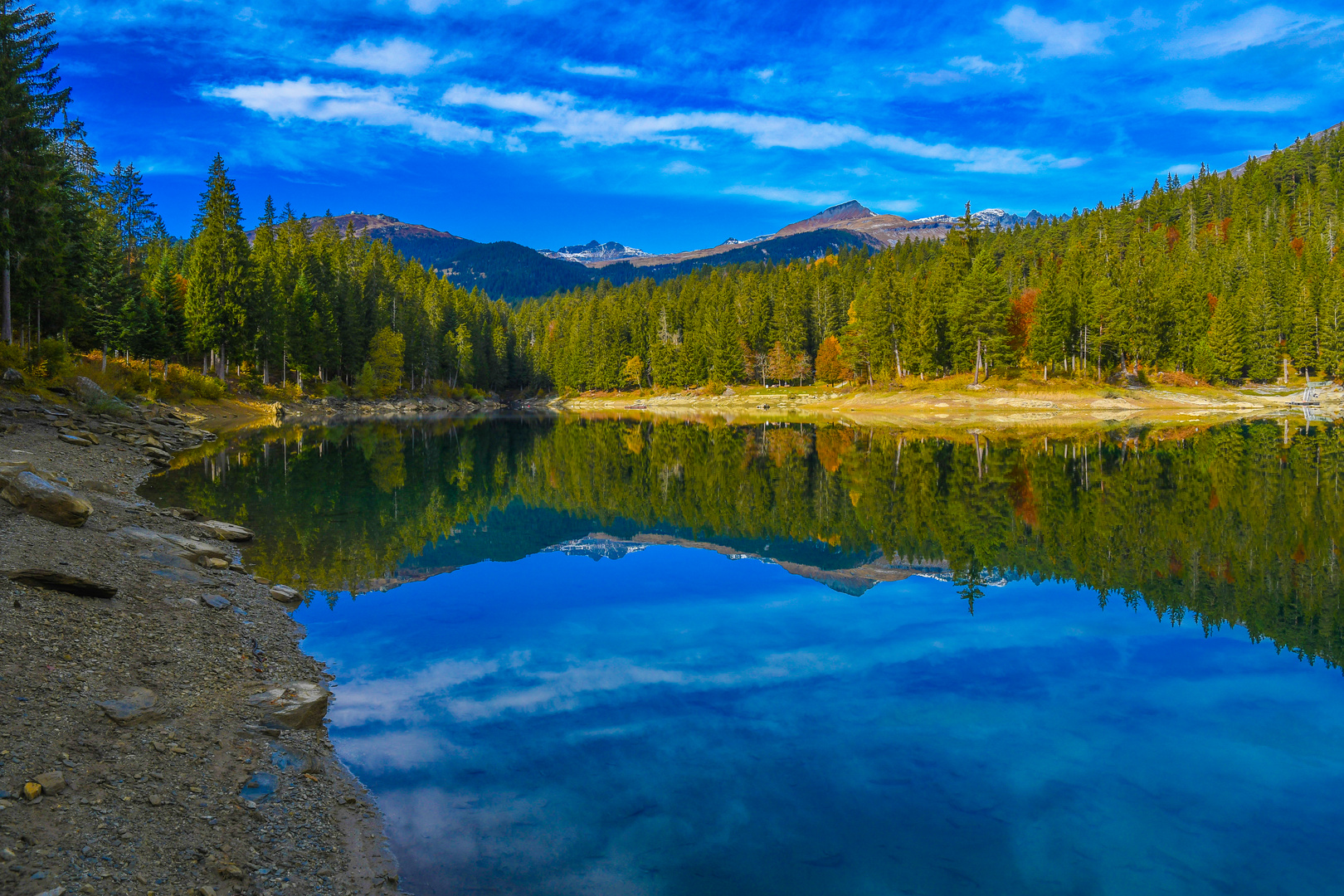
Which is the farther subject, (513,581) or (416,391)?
(416,391)

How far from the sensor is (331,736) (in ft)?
25.0

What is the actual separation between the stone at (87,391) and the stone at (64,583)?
106ft

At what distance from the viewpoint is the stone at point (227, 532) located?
51.8 ft

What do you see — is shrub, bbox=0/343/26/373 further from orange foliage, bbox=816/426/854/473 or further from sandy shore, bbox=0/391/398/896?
orange foliage, bbox=816/426/854/473

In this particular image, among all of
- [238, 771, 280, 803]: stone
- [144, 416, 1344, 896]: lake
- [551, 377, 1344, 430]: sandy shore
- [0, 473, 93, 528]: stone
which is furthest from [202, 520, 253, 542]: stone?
[551, 377, 1344, 430]: sandy shore

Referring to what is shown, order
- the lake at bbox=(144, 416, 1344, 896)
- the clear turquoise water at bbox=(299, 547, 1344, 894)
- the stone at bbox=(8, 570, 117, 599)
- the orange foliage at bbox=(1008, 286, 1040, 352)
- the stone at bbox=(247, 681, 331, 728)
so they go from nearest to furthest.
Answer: the clear turquoise water at bbox=(299, 547, 1344, 894) → the lake at bbox=(144, 416, 1344, 896) → the stone at bbox=(247, 681, 331, 728) → the stone at bbox=(8, 570, 117, 599) → the orange foliage at bbox=(1008, 286, 1040, 352)

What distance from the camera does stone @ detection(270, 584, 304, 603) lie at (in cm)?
1208

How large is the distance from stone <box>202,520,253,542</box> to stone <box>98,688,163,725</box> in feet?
32.5

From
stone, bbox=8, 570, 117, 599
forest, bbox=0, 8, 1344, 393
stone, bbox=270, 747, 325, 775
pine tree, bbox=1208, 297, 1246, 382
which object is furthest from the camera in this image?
pine tree, bbox=1208, 297, 1246, 382

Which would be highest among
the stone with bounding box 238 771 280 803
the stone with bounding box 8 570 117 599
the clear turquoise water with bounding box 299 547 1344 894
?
the stone with bounding box 8 570 117 599

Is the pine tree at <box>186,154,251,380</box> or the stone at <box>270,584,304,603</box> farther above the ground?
the pine tree at <box>186,154,251,380</box>

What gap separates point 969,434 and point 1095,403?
24.3m

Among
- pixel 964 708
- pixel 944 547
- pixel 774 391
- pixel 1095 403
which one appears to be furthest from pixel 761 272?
pixel 964 708

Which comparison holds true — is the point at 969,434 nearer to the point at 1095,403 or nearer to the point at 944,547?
the point at 1095,403
